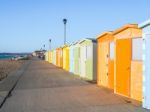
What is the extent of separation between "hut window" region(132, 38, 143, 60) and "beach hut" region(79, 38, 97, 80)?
8590 millimetres

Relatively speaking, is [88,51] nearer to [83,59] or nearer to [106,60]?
[83,59]

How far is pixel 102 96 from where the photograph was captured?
1492 cm

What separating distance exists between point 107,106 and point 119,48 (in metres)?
3.76

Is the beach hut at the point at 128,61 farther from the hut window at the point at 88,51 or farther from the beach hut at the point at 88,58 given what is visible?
the hut window at the point at 88,51

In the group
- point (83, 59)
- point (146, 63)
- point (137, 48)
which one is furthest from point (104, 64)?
point (83, 59)

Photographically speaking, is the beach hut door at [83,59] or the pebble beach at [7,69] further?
the pebble beach at [7,69]

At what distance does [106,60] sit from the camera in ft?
60.6

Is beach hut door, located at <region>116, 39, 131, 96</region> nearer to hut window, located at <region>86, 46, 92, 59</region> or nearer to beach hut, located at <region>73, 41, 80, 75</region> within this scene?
hut window, located at <region>86, 46, 92, 59</region>

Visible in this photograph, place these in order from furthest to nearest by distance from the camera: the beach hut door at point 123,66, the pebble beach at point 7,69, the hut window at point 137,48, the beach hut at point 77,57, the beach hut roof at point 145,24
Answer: the pebble beach at point 7,69 → the beach hut at point 77,57 → the beach hut door at point 123,66 → the hut window at point 137,48 → the beach hut roof at point 145,24

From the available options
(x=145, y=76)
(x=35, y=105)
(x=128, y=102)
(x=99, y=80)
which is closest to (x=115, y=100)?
(x=128, y=102)

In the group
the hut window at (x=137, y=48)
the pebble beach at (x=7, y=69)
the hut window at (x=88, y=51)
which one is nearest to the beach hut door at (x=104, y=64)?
the hut window at (x=88, y=51)

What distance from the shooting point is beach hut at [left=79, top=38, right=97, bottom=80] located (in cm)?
2266

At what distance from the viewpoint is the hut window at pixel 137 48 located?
13477mm

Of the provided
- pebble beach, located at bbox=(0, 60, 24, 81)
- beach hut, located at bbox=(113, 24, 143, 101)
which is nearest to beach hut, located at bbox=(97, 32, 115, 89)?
beach hut, located at bbox=(113, 24, 143, 101)
